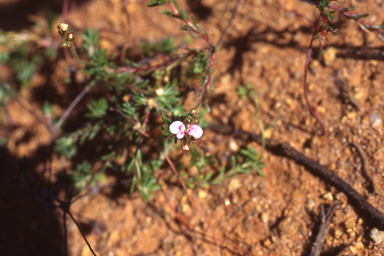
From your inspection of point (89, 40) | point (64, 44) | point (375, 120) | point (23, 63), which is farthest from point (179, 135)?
point (23, 63)

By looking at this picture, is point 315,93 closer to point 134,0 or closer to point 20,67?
point 134,0

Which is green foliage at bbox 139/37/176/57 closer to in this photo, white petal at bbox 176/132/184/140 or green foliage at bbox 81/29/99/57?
green foliage at bbox 81/29/99/57

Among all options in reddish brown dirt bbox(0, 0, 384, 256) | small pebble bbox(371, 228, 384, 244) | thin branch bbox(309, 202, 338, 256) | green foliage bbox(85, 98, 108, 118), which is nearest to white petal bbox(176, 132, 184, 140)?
reddish brown dirt bbox(0, 0, 384, 256)

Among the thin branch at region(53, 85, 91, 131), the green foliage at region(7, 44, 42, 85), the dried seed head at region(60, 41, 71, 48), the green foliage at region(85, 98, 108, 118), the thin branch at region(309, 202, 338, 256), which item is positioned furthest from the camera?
the green foliage at region(7, 44, 42, 85)

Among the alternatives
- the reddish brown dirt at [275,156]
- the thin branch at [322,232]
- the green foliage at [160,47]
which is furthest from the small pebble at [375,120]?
the green foliage at [160,47]

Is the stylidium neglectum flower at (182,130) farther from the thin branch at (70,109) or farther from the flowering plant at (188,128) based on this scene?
the thin branch at (70,109)

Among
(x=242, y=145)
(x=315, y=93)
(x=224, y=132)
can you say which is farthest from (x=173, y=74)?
(x=315, y=93)
